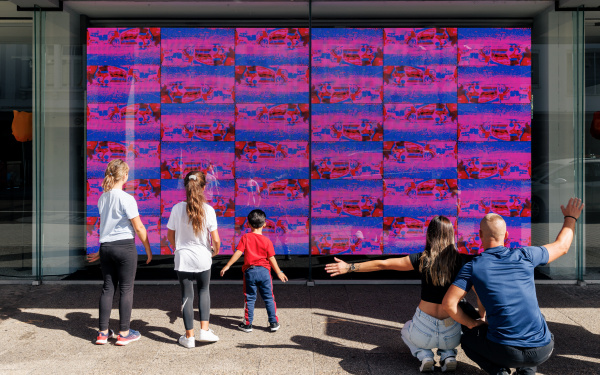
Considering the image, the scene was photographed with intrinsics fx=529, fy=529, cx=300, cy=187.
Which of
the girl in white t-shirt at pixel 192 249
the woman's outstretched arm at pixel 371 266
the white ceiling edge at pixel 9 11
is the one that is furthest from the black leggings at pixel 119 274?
the white ceiling edge at pixel 9 11

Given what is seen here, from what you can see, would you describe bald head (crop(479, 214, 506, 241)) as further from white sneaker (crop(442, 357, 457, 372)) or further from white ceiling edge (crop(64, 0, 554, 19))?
white ceiling edge (crop(64, 0, 554, 19))

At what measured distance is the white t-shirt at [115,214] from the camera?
5234mm

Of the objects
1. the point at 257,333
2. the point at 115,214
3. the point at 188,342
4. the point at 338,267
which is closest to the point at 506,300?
the point at 338,267

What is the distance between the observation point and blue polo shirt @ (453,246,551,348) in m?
3.87

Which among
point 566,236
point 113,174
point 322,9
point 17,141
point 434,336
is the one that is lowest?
point 434,336

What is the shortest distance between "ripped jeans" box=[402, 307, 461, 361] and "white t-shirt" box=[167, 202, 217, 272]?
2085 mm

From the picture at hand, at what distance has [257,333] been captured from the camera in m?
5.52

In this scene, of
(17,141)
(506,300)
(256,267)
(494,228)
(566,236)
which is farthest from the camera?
(17,141)

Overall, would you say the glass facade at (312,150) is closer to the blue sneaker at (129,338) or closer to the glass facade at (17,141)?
the glass facade at (17,141)

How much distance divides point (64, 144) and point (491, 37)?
6569 mm

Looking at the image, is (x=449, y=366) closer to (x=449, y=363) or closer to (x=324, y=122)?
(x=449, y=363)

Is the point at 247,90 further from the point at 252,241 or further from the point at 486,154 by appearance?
the point at 486,154

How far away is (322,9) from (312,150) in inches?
82.2

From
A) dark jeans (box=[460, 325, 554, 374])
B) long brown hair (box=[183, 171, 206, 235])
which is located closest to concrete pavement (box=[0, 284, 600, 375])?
dark jeans (box=[460, 325, 554, 374])
